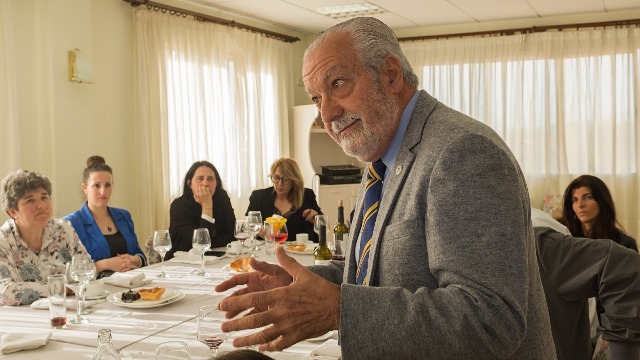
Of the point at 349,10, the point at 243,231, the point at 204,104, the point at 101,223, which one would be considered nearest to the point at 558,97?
the point at 349,10

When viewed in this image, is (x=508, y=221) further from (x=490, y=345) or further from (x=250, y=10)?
(x=250, y=10)

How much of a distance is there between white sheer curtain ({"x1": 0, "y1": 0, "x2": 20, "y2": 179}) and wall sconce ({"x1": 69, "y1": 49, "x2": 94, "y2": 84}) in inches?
15.6

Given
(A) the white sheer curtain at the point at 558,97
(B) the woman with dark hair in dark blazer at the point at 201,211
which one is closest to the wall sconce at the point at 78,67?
(B) the woman with dark hair in dark blazer at the point at 201,211

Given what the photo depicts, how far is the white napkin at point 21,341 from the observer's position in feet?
6.00

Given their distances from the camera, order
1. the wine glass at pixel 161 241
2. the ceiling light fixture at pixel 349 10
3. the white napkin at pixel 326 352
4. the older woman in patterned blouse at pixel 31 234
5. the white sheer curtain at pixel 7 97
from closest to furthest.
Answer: the white napkin at pixel 326 352 < the older woman in patterned blouse at pixel 31 234 < the wine glass at pixel 161 241 < the white sheer curtain at pixel 7 97 < the ceiling light fixture at pixel 349 10

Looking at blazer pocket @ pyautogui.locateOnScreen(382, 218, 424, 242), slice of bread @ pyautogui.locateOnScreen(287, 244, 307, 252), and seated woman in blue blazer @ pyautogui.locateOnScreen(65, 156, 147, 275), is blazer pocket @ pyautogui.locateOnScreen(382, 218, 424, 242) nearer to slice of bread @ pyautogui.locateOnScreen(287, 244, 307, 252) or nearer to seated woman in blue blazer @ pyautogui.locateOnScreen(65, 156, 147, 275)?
slice of bread @ pyautogui.locateOnScreen(287, 244, 307, 252)

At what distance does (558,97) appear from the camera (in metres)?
6.60

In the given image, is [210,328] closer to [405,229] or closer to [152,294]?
[405,229]

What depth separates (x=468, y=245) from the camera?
3.36 feet

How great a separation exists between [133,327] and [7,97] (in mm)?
2678

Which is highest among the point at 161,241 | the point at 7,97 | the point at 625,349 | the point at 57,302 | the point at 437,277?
the point at 7,97

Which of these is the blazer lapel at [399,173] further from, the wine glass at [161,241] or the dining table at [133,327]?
the wine glass at [161,241]

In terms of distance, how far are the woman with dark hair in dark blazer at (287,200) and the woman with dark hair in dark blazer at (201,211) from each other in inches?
12.9

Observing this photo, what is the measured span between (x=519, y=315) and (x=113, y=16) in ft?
15.6
